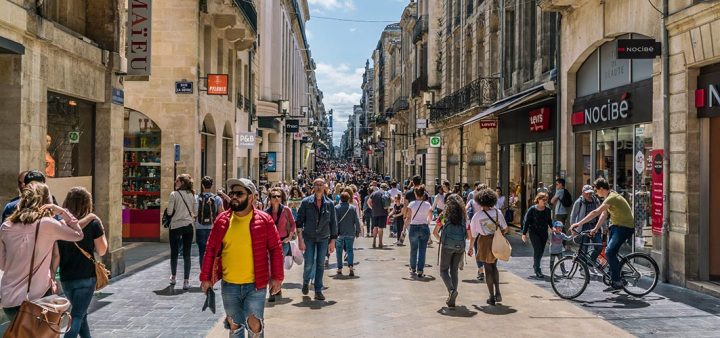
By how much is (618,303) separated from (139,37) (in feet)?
33.5

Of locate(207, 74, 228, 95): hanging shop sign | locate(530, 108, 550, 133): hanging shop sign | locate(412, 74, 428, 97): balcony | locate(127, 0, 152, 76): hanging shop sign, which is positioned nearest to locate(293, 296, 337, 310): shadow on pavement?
locate(127, 0, 152, 76): hanging shop sign

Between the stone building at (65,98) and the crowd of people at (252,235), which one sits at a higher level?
the stone building at (65,98)

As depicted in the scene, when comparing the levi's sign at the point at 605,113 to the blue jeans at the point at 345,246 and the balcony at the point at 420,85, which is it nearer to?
the blue jeans at the point at 345,246

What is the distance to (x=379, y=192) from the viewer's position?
17.2m

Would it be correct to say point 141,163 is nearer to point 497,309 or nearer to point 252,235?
point 497,309

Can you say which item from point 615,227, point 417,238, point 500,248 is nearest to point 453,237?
point 500,248

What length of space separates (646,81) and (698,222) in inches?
132

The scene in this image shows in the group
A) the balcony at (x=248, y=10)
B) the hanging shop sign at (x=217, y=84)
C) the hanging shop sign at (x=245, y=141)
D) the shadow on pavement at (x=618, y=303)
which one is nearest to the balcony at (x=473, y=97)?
the hanging shop sign at (x=245, y=141)

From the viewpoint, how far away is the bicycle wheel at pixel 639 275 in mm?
9453

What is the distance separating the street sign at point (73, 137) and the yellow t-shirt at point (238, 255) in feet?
22.3

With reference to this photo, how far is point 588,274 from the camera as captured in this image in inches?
364

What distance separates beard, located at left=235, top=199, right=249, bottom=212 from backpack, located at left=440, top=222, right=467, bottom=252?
4229mm

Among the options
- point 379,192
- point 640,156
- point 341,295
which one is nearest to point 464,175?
point 379,192

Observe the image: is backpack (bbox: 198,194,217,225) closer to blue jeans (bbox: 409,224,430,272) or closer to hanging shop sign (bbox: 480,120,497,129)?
blue jeans (bbox: 409,224,430,272)
